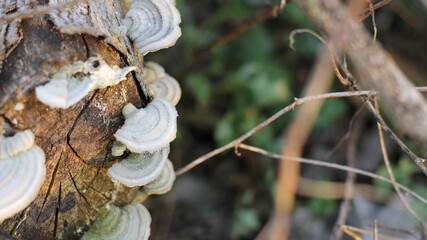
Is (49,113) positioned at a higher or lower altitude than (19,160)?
higher

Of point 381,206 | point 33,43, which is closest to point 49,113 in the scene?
point 33,43

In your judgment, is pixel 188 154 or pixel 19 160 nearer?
pixel 19 160

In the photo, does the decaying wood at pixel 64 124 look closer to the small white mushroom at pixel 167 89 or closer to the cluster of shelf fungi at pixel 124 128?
the cluster of shelf fungi at pixel 124 128

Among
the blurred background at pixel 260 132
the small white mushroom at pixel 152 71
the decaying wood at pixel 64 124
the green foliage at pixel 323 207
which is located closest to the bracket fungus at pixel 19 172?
the decaying wood at pixel 64 124

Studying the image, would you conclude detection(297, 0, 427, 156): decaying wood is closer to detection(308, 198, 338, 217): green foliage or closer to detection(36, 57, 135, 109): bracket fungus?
detection(36, 57, 135, 109): bracket fungus

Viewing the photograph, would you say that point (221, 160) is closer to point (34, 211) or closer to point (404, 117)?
point (34, 211)

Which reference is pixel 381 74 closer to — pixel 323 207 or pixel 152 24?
pixel 152 24

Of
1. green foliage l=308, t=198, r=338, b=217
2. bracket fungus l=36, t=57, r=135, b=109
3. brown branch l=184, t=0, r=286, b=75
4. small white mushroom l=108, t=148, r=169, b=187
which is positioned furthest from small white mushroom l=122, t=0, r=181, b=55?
green foliage l=308, t=198, r=338, b=217
